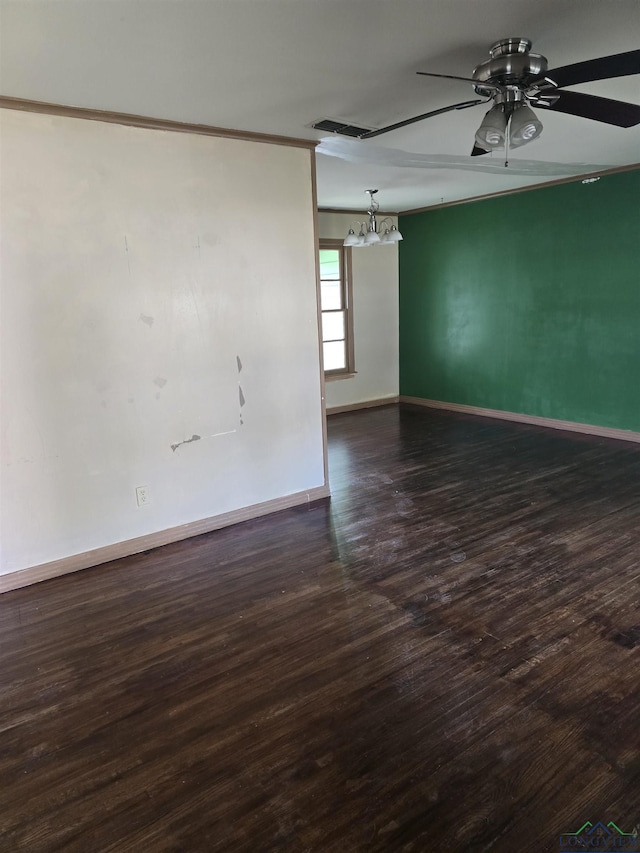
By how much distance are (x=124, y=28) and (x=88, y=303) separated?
1.41 m

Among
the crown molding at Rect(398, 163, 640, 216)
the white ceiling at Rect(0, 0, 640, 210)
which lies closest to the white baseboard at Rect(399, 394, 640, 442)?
the crown molding at Rect(398, 163, 640, 216)

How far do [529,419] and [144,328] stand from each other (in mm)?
4473

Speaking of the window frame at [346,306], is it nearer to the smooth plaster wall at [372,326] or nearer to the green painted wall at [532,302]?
the smooth plaster wall at [372,326]

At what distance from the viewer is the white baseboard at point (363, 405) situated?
708 cm

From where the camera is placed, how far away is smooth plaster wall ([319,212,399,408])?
7062 mm

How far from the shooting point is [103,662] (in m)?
2.37

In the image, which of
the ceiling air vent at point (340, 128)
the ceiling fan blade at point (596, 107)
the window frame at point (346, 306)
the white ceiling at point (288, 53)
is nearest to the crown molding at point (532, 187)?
Answer: the window frame at point (346, 306)

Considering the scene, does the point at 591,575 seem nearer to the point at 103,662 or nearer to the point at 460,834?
the point at 460,834

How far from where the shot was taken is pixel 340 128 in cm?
331

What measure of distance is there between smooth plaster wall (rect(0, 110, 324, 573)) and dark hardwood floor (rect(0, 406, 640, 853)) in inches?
15.9

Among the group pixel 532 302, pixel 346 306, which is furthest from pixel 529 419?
pixel 346 306

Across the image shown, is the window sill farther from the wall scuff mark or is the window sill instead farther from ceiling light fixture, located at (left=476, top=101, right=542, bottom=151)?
ceiling light fixture, located at (left=476, top=101, right=542, bottom=151)

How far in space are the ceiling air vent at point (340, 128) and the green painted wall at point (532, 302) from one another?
2.97 meters

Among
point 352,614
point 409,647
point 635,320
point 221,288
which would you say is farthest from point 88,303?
point 635,320
